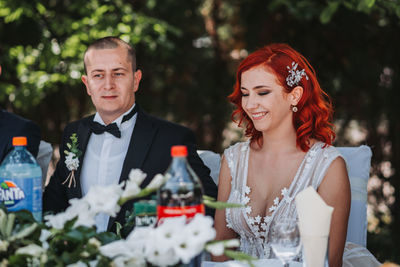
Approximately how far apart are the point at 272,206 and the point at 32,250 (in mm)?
1460

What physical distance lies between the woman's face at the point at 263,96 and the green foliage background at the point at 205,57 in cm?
154

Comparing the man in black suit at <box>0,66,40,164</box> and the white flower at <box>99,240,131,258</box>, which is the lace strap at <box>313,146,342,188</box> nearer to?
the white flower at <box>99,240,131,258</box>

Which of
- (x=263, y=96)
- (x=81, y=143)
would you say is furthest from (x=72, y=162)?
(x=263, y=96)

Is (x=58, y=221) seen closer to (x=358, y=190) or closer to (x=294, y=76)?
(x=294, y=76)

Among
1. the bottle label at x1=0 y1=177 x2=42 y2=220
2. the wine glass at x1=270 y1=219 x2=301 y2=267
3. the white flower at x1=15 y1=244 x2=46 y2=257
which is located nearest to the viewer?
the white flower at x1=15 y1=244 x2=46 y2=257

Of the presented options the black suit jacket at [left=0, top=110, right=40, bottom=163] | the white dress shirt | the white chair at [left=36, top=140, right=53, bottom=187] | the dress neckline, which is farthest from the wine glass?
the white chair at [left=36, top=140, right=53, bottom=187]

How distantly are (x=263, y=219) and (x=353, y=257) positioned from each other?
51 centimetres

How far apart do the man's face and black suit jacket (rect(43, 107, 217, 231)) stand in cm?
17

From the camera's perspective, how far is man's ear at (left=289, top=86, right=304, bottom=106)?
2.48 m

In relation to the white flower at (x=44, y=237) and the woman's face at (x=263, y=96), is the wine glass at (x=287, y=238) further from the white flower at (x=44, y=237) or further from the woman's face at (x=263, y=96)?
the woman's face at (x=263, y=96)

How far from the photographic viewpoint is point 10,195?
5.32 ft

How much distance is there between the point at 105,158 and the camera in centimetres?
263

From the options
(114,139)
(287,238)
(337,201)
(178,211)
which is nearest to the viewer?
(178,211)

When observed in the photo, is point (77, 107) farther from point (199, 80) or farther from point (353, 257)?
point (353, 257)
